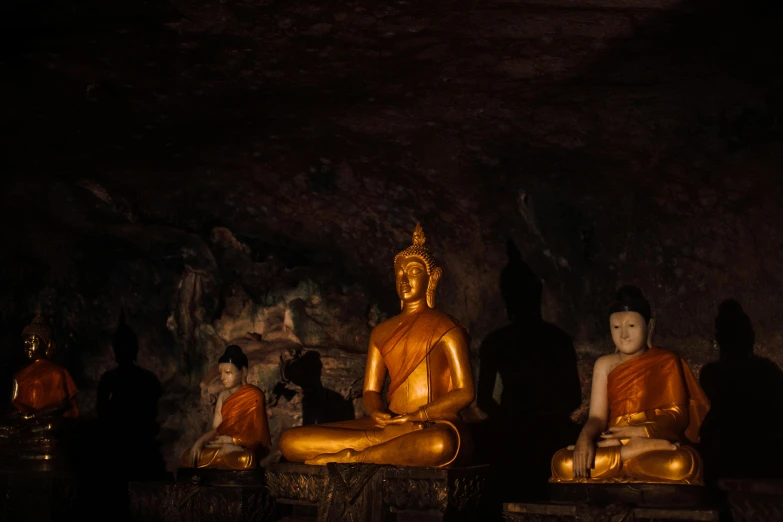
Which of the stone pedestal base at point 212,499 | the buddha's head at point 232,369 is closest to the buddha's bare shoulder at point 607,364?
the stone pedestal base at point 212,499

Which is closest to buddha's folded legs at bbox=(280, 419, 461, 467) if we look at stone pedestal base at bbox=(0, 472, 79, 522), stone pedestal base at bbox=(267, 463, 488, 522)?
stone pedestal base at bbox=(267, 463, 488, 522)

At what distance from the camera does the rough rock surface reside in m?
7.09

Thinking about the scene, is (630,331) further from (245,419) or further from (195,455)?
(195,455)

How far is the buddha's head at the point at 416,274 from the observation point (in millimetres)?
7586

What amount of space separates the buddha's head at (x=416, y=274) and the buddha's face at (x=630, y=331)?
1642 mm

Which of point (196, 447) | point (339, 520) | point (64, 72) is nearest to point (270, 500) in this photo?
point (196, 447)

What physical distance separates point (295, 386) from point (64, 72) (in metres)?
3.62

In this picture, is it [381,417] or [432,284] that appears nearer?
[381,417]

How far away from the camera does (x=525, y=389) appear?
8805mm

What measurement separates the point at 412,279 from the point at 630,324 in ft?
6.03

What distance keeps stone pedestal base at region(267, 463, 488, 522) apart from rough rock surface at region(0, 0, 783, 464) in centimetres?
273

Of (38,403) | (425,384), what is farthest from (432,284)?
(38,403)

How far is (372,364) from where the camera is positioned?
25.1ft

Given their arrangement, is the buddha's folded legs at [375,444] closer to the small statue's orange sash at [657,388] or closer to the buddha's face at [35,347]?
the small statue's orange sash at [657,388]
